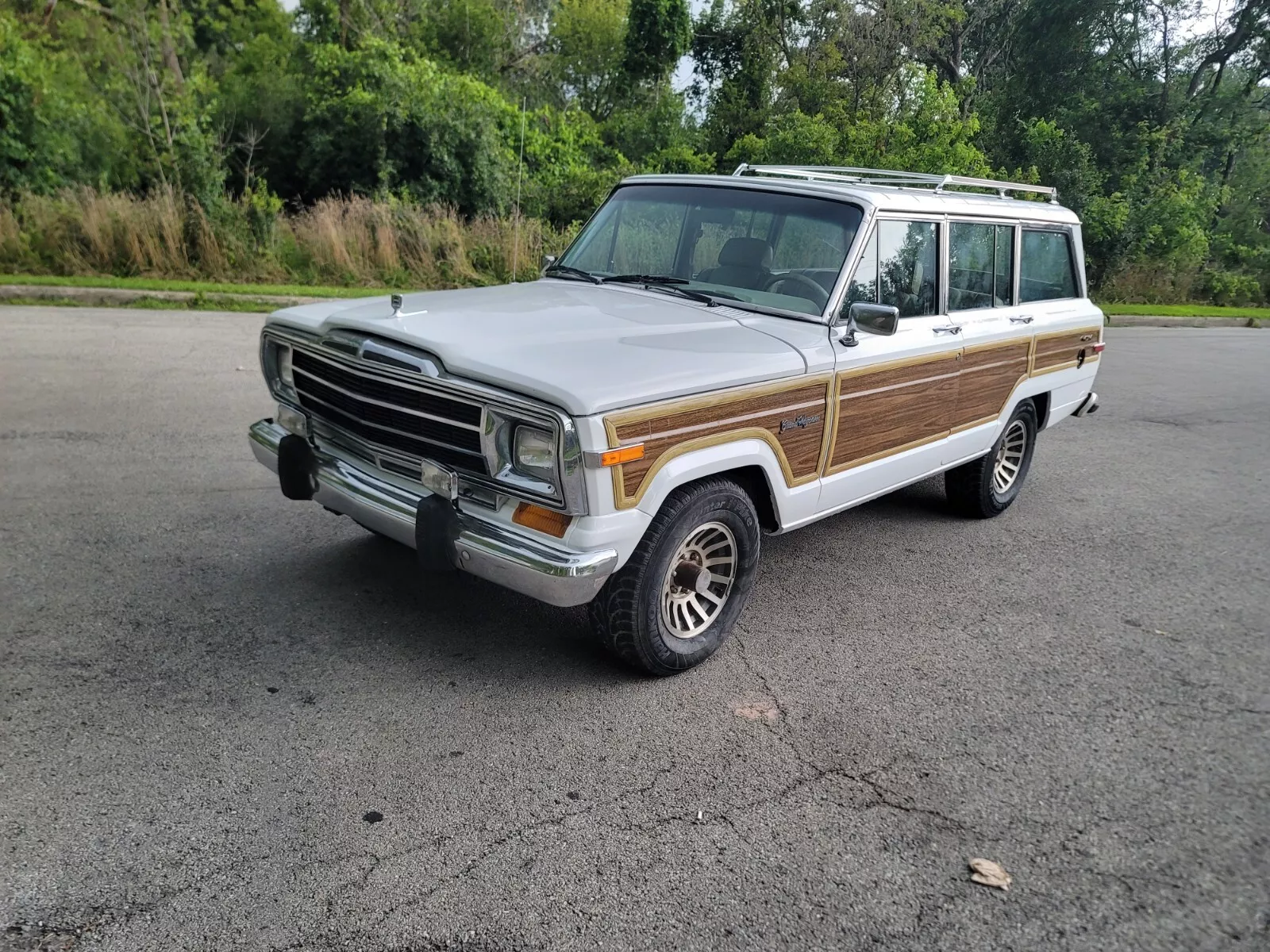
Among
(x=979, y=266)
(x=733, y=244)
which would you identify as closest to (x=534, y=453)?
(x=733, y=244)

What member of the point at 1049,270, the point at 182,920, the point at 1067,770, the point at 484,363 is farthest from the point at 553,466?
the point at 1049,270

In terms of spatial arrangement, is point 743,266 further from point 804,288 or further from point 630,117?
point 630,117

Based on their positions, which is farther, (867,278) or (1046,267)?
(1046,267)

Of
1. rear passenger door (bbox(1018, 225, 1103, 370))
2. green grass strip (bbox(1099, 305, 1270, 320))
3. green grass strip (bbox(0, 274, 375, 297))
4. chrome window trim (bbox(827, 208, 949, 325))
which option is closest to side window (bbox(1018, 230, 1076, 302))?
rear passenger door (bbox(1018, 225, 1103, 370))

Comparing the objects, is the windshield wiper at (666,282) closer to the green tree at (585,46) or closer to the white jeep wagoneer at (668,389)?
Answer: the white jeep wagoneer at (668,389)

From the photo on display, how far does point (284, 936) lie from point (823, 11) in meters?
29.2

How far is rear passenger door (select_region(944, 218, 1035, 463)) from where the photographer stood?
17.2 ft

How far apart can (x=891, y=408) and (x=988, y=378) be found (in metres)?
1.16

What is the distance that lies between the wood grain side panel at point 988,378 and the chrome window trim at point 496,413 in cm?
288

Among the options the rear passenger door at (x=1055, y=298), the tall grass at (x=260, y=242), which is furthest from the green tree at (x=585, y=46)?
the rear passenger door at (x=1055, y=298)

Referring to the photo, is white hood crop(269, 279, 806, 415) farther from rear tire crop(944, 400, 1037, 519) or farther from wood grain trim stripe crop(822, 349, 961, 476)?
rear tire crop(944, 400, 1037, 519)

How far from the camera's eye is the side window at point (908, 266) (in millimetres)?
4684

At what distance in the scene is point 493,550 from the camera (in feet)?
11.2

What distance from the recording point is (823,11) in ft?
88.2
